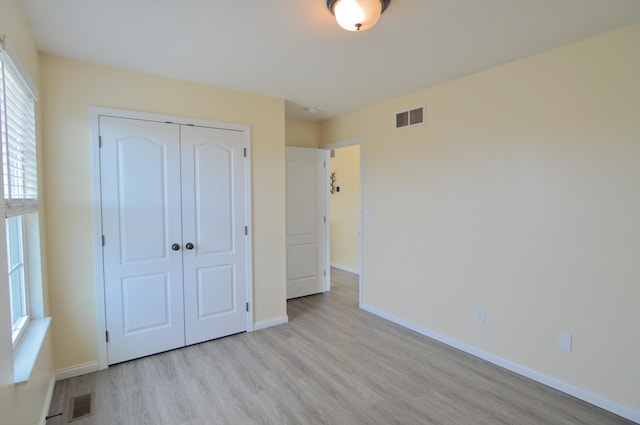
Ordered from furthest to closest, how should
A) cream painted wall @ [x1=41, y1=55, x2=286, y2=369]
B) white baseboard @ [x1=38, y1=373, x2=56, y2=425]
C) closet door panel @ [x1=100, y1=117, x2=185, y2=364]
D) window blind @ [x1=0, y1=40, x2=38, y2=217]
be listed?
closet door panel @ [x1=100, y1=117, x2=185, y2=364] → cream painted wall @ [x1=41, y1=55, x2=286, y2=369] → white baseboard @ [x1=38, y1=373, x2=56, y2=425] → window blind @ [x1=0, y1=40, x2=38, y2=217]

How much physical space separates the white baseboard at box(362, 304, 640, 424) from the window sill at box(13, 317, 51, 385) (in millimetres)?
3147

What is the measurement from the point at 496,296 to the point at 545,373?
636mm

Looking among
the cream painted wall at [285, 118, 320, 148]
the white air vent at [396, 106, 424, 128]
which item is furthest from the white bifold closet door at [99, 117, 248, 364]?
the white air vent at [396, 106, 424, 128]

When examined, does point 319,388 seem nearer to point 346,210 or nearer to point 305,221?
point 305,221

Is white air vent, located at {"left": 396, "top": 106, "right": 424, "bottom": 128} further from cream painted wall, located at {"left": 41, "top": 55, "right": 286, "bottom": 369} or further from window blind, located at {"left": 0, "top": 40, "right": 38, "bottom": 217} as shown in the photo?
window blind, located at {"left": 0, "top": 40, "right": 38, "bottom": 217}

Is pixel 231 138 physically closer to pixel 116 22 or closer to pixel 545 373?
pixel 116 22

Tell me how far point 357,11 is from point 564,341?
270 centimetres

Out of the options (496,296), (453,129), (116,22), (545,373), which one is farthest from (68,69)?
(545,373)

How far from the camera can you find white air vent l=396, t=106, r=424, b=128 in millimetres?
3318

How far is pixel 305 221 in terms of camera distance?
4574mm

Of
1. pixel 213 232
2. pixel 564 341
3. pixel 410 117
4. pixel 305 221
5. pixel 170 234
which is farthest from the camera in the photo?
pixel 305 221

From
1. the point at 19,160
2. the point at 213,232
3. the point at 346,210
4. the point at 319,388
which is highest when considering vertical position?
the point at 19,160

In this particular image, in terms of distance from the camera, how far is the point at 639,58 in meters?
1.99

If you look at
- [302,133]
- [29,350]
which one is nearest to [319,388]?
[29,350]
